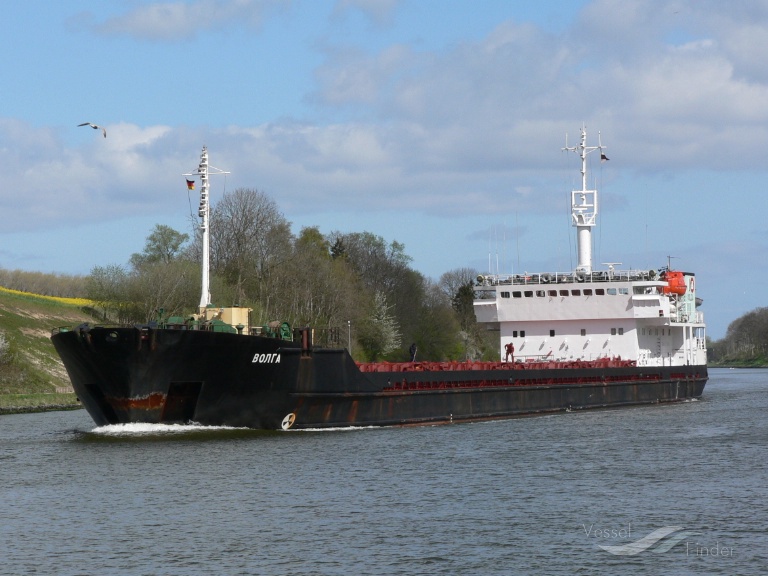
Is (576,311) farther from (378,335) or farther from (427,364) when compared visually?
(378,335)

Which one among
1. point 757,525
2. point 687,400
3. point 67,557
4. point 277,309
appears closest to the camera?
point 67,557

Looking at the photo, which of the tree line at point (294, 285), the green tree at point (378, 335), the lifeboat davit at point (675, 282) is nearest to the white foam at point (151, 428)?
the tree line at point (294, 285)

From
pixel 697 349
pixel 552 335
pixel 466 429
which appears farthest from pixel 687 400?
pixel 466 429

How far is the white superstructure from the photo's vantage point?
45.3 m

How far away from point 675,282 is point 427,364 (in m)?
16.2

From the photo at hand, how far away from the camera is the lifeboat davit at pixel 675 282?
156ft

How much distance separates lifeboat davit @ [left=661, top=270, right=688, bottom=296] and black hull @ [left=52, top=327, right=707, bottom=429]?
15123 millimetres

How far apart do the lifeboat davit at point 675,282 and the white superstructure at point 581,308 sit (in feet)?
0.14

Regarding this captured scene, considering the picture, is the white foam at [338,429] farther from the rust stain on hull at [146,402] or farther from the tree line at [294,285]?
the tree line at [294,285]

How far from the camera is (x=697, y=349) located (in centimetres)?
5312

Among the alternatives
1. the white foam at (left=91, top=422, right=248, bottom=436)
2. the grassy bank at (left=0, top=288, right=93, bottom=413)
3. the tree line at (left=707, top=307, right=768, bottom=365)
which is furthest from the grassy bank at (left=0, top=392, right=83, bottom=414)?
the tree line at (left=707, top=307, right=768, bottom=365)

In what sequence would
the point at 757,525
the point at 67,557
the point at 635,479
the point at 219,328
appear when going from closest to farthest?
1. the point at 67,557
2. the point at 757,525
3. the point at 635,479
4. the point at 219,328

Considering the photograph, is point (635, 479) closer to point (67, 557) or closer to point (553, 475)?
point (553, 475)

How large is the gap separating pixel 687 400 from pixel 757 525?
32.5 meters
